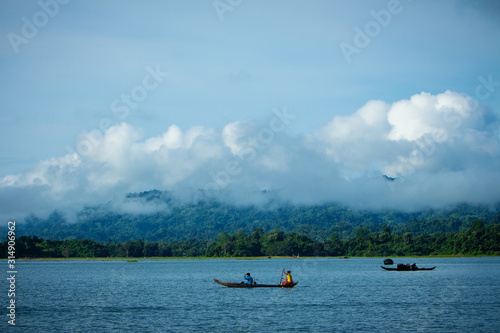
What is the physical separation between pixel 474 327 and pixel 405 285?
37.7 meters

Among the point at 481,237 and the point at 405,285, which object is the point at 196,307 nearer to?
the point at 405,285

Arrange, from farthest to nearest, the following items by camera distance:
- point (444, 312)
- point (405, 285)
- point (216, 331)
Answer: point (405, 285) → point (444, 312) → point (216, 331)

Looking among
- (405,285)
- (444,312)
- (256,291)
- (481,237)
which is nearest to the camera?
(444,312)

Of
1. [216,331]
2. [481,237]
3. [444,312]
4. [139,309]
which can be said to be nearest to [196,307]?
[139,309]

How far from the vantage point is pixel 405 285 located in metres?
79.1

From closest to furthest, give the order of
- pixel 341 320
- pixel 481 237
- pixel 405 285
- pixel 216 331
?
pixel 216 331, pixel 341 320, pixel 405 285, pixel 481 237

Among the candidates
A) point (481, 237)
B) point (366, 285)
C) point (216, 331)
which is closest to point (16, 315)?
point (216, 331)

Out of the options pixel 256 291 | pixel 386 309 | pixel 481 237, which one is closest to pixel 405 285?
pixel 256 291

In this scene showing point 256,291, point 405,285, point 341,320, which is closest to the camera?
point 341,320

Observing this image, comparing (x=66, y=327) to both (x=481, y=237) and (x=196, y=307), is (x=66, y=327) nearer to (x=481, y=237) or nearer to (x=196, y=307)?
(x=196, y=307)

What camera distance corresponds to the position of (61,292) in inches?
2936

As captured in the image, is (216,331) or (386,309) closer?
(216,331)

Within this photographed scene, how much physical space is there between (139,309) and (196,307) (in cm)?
571

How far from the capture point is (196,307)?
55.4 m
